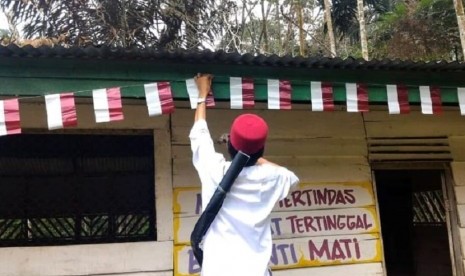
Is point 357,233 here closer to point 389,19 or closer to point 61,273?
point 61,273

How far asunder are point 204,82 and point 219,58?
28 cm

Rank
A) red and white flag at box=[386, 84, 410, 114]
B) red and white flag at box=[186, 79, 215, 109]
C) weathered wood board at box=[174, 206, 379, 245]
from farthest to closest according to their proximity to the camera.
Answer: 1. weathered wood board at box=[174, 206, 379, 245]
2. red and white flag at box=[386, 84, 410, 114]
3. red and white flag at box=[186, 79, 215, 109]

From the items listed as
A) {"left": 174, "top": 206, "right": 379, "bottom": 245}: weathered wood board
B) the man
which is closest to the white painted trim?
{"left": 174, "top": 206, "right": 379, "bottom": 245}: weathered wood board

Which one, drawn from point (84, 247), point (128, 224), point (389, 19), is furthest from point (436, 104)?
point (389, 19)

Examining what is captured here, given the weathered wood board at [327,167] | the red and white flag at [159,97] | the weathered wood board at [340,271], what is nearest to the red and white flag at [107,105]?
the red and white flag at [159,97]

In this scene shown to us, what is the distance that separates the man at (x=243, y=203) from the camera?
253cm

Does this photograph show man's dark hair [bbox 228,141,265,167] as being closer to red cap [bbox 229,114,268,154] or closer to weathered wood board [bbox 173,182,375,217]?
red cap [bbox 229,114,268,154]

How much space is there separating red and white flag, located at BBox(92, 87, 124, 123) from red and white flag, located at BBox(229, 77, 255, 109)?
0.98 m

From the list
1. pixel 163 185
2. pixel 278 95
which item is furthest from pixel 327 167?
pixel 163 185

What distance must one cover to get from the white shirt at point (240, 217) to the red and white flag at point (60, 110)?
6.63 feet

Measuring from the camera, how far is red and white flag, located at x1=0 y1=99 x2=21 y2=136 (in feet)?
14.1

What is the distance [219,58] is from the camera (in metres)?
4.77

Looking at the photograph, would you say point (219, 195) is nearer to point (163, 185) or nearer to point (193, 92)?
point (193, 92)

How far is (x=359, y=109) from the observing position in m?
5.23
